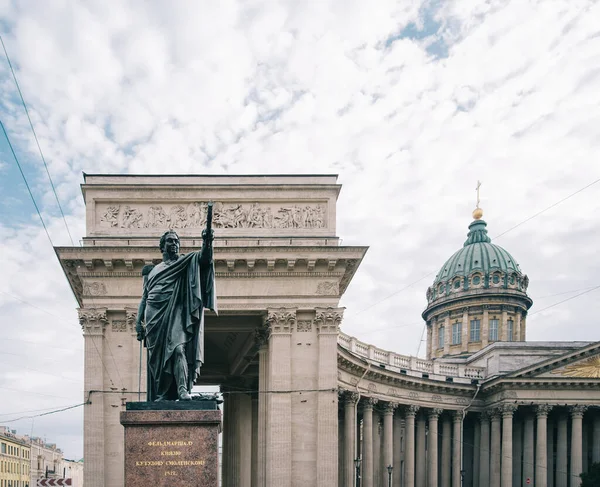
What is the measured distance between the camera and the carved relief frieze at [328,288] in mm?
36156

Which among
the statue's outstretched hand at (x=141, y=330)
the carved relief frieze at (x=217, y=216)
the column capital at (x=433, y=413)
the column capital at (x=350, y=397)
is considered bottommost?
the column capital at (x=433, y=413)

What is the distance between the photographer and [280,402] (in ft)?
116

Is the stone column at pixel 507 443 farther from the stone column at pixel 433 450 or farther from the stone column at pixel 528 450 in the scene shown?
the stone column at pixel 433 450

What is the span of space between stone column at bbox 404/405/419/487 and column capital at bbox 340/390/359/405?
11180 mm

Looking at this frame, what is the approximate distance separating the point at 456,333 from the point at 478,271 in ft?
24.8

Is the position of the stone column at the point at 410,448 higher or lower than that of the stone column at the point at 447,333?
lower

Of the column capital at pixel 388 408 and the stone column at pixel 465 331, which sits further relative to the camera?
the stone column at pixel 465 331

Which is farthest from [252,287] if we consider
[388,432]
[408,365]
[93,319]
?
[408,365]

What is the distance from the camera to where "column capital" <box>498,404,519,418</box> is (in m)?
63.7

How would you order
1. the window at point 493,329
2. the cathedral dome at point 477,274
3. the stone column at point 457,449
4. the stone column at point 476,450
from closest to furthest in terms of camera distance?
the stone column at point 457,449, the stone column at point 476,450, the window at point 493,329, the cathedral dome at point 477,274

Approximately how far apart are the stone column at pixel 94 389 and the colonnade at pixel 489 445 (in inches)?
1068

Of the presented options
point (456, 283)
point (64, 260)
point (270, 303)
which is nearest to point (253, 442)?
point (270, 303)

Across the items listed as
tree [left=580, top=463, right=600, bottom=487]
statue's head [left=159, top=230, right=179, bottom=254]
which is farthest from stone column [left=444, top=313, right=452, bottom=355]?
statue's head [left=159, top=230, right=179, bottom=254]

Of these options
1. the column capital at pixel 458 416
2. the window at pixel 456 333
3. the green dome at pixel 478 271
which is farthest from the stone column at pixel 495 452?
the green dome at pixel 478 271
